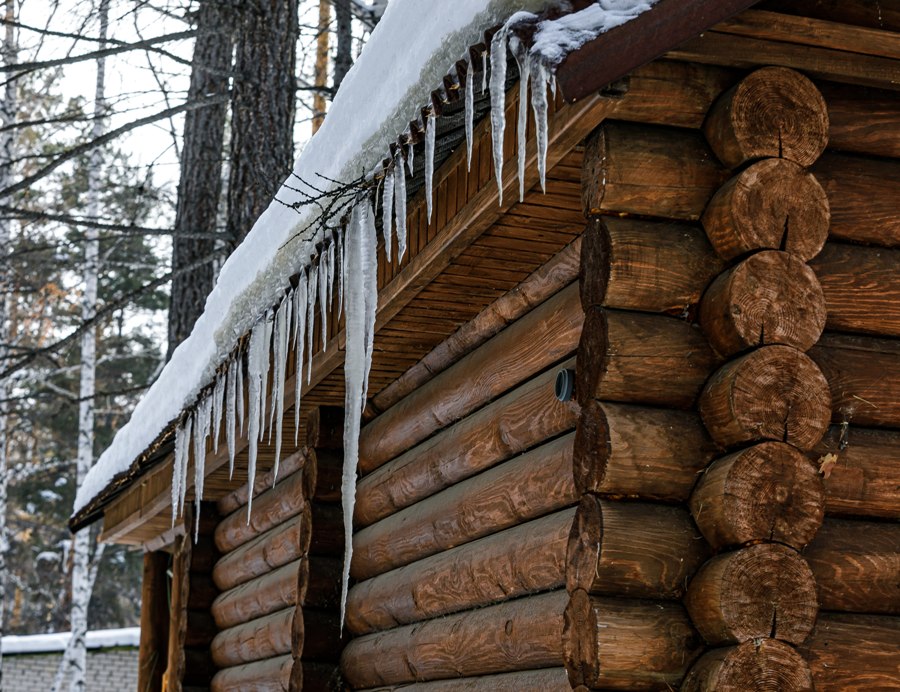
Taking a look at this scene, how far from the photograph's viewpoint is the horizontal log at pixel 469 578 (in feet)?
12.7

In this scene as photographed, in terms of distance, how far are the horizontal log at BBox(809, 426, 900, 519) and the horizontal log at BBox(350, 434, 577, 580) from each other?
706mm

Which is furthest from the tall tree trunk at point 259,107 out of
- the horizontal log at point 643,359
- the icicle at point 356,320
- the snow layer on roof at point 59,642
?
the snow layer on roof at point 59,642

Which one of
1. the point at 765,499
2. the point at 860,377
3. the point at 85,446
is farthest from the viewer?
the point at 85,446

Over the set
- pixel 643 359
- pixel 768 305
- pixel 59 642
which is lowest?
pixel 643 359

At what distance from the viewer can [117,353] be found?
A: 76.6 feet

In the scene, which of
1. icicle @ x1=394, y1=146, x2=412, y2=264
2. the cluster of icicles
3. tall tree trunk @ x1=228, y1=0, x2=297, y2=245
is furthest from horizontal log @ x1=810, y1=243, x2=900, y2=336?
tall tree trunk @ x1=228, y1=0, x2=297, y2=245

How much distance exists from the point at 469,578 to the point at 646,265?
165cm

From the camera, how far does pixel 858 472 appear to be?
331 centimetres

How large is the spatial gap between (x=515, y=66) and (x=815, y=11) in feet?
2.50

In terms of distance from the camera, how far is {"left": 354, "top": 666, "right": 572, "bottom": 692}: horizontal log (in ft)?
12.3

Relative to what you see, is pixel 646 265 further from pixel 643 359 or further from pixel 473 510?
pixel 473 510

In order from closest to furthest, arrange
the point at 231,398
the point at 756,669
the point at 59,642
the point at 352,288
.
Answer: the point at 756,669 < the point at 352,288 < the point at 231,398 < the point at 59,642

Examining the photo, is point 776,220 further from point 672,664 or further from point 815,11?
point 672,664

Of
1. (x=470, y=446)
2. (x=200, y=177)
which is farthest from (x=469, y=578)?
(x=200, y=177)
